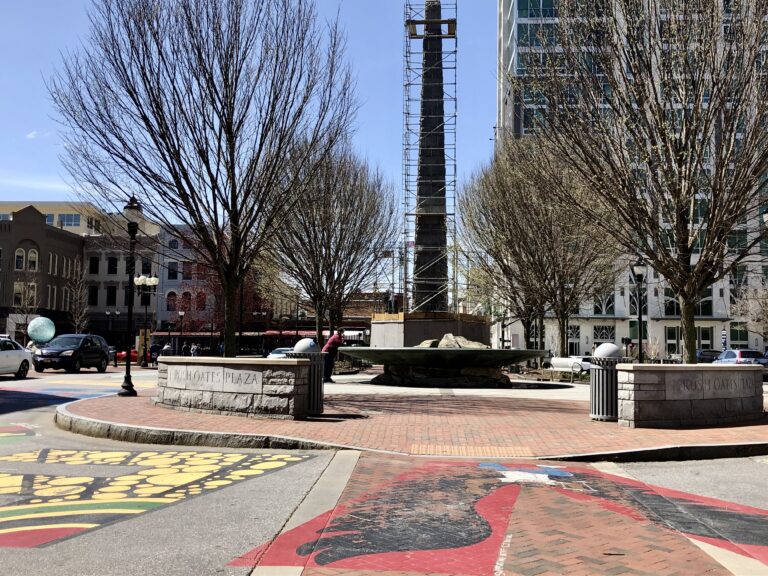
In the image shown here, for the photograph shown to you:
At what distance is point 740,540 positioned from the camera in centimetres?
514

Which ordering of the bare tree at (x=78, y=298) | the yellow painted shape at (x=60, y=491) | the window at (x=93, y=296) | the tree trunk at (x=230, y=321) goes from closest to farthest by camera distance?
the yellow painted shape at (x=60, y=491) < the tree trunk at (x=230, y=321) < the bare tree at (x=78, y=298) < the window at (x=93, y=296)

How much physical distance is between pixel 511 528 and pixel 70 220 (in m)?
89.5

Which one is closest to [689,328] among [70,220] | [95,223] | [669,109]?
[669,109]

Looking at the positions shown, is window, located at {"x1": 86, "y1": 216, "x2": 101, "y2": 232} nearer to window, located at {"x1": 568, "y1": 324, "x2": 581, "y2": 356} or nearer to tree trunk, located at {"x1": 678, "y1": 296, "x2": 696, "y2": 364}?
tree trunk, located at {"x1": 678, "y1": 296, "x2": 696, "y2": 364}

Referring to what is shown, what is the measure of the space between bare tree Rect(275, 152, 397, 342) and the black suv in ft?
30.7

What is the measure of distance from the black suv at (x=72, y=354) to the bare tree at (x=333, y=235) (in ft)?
30.7

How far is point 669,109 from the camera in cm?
1470

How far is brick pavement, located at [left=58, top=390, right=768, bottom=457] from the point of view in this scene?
939 centimetres

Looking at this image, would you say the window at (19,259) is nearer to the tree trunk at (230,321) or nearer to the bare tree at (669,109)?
the tree trunk at (230,321)

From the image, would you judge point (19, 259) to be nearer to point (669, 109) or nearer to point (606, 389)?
point (669, 109)

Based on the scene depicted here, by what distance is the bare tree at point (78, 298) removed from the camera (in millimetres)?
62075

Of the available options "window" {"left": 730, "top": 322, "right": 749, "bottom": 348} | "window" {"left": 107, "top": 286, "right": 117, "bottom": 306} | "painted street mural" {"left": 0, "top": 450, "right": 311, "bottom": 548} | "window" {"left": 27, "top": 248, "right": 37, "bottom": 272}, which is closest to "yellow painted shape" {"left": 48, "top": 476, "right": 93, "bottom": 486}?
"painted street mural" {"left": 0, "top": 450, "right": 311, "bottom": 548}

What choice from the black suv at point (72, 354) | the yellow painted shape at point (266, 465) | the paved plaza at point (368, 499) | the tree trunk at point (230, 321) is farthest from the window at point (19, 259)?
the yellow painted shape at point (266, 465)

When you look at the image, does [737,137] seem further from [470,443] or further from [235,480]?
[235,480]
